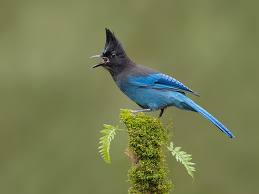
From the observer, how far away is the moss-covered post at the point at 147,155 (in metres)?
4.58

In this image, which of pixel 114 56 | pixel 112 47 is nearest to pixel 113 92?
pixel 114 56

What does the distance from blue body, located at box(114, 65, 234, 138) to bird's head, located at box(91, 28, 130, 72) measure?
0.07 meters

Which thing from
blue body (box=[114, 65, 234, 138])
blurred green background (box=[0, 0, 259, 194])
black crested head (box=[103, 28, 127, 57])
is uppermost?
blurred green background (box=[0, 0, 259, 194])

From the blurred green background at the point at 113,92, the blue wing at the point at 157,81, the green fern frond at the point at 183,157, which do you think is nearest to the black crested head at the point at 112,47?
the blue wing at the point at 157,81

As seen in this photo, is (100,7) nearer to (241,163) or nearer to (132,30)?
(132,30)

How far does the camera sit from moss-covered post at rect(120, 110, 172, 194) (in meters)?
4.58

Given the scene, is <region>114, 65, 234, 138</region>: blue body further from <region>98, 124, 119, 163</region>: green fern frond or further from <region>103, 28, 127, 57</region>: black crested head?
<region>98, 124, 119, 163</region>: green fern frond

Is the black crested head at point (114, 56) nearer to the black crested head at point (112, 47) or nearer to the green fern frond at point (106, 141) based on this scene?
the black crested head at point (112, 47)

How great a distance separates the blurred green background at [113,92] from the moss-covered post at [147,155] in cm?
579

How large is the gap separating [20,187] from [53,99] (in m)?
1.05

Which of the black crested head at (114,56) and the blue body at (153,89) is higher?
the black crested head at (114,56)

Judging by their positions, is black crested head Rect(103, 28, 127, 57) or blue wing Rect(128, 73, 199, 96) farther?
blue wing Rect(128, 73, 199, 96)

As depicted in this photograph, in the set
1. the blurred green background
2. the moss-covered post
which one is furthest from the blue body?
the blurred green background

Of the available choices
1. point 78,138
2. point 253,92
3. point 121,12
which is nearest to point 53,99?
point 78,138
